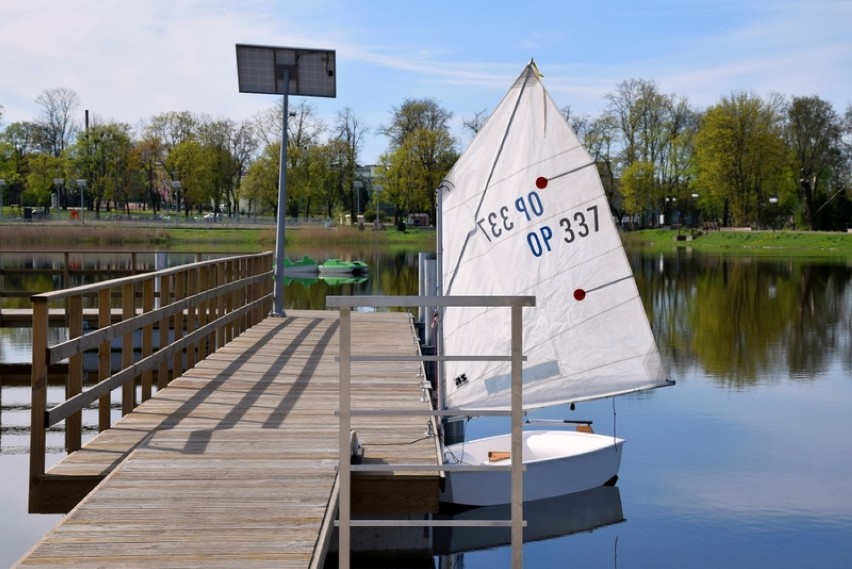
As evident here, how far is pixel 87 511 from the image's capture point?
20.3 ft

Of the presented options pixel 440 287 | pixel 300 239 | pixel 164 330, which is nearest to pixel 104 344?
pixel 164 330

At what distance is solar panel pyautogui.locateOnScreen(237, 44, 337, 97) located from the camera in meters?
18.0

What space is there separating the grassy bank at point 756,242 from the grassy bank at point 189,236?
17.0 meters

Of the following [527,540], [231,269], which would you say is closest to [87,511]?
[527,540]

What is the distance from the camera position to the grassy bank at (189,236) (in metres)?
69.6

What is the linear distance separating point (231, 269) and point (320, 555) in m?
11.5

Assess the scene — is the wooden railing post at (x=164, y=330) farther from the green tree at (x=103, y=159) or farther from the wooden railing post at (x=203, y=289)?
the green tree at (x=103, y=159)

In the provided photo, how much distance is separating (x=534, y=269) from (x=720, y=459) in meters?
4.92

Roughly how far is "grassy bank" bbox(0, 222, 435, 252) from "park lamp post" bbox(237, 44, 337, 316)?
4983 centimetres

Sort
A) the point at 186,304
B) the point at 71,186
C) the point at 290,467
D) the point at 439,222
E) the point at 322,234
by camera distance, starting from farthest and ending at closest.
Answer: the point at 71,186 < the point at 322,234 < the point at 186,304 < the point at 439,222 < the point at 290,467

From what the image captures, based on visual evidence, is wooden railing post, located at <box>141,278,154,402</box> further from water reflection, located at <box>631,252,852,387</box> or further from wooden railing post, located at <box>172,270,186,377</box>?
water reflection, located at <box>631,252,852,387</box>

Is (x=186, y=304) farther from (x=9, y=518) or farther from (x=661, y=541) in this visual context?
(x=661, y=541)

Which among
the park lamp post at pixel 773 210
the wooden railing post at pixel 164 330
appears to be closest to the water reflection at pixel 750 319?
the wooden railing post at pixel 164 330

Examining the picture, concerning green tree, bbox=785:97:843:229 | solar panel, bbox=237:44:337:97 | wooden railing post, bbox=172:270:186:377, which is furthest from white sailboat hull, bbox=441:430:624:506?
green tree, bbox=785:97:843:229
